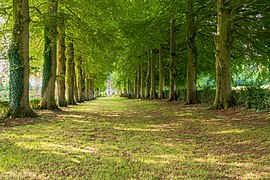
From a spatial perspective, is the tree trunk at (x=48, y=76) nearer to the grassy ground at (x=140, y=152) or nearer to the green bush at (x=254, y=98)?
the grassy ground at (x=140, y=152)

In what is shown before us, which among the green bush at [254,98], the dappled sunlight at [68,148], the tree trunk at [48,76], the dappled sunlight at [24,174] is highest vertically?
the tree trunk at [48,76]

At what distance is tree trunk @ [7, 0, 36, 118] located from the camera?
11.4 meters

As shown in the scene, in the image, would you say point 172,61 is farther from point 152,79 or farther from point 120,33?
point 152,79

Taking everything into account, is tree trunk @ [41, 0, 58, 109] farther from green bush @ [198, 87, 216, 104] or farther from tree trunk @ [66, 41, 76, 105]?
green bush @ [198, 87, 216, 104]

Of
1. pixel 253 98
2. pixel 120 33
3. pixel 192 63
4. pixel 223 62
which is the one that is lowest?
pixel 253 98

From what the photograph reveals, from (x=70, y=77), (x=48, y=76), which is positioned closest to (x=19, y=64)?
(x=48, y=76)

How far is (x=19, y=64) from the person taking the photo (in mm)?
11492

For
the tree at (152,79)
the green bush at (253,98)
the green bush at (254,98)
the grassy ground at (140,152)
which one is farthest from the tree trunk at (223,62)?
the tree at (152,79)

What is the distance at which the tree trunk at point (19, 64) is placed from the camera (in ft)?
37.3

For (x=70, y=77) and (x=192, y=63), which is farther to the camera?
(x=70, y=77)

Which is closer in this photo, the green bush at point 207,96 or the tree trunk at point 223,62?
the tree trunk at point 223,62

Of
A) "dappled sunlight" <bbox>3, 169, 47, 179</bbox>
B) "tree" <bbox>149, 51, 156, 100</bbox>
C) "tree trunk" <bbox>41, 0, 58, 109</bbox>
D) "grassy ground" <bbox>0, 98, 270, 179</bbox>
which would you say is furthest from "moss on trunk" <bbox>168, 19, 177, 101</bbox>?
"dappled sunlight" <bbox>3, 169, 47, 179</bbox>

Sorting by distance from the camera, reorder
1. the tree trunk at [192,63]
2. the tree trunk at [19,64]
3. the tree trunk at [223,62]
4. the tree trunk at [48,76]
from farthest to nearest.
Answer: the tree trunk at [192,63] → the tree trunk at [48,76] → the tree trunk at [223,62] → the tree trunk at [19,64]

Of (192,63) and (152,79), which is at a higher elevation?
(192,63)
